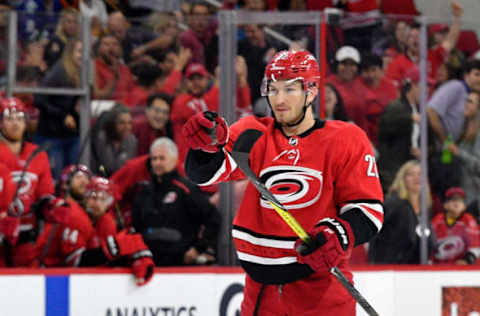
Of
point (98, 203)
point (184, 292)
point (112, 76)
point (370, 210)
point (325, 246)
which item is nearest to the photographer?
point (325, 246)

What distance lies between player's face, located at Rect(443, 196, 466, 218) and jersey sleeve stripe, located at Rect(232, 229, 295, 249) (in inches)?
81.6

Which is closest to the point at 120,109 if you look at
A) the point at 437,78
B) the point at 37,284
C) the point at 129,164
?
the point at 129,164

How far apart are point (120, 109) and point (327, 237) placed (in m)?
2.18

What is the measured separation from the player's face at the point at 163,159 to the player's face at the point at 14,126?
2.22 feet

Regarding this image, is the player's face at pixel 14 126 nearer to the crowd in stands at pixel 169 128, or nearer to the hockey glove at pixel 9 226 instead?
the crowd in stands at pixel 169 128

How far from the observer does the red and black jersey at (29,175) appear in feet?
13.6

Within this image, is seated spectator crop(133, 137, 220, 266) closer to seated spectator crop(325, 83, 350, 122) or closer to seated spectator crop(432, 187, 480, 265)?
seated spectator crop(325, 83, 350, 122)

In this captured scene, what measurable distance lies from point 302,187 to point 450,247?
2119mm

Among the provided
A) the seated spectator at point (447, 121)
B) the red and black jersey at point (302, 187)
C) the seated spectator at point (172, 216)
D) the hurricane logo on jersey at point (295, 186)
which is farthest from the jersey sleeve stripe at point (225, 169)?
the seated spectator at point (447, 121)

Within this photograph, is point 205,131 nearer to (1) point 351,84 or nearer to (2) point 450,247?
(1) point 351,84

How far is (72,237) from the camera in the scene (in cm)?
413

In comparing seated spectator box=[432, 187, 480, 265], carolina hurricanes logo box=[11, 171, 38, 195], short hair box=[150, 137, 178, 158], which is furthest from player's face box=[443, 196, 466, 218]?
carolina hurricanes logo box=[11, 171, 38, 195]

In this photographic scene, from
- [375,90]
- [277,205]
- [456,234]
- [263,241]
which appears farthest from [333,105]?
[277,205]

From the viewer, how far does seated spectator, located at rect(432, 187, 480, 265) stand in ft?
14.5
